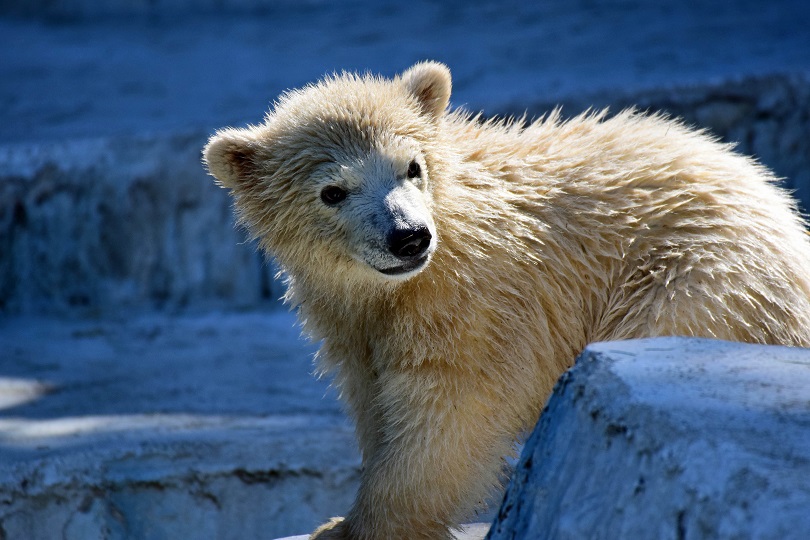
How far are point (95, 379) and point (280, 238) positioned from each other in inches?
128

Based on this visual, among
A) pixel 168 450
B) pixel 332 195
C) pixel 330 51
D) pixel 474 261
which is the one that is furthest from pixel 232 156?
pixel 330 51

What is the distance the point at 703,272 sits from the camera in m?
3.57

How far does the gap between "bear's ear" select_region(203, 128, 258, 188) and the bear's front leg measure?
3.41 feet

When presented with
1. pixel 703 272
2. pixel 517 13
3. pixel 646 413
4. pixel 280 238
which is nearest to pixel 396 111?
pixel 280 238

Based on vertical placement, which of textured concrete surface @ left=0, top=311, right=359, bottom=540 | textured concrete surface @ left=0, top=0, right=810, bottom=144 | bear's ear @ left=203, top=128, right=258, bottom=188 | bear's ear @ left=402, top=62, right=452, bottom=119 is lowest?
textured concrete surface @ left=0, top=311, right=359, bottom=540

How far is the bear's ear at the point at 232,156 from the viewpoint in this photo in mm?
3922

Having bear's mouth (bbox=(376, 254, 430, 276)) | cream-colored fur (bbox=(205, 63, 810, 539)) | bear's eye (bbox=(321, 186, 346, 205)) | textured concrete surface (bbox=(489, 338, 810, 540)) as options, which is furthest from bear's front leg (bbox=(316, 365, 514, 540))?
textured concrete surface (bbox=(489, 338, 810, 540))

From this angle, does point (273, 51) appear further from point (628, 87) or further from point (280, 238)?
point (280, 238)

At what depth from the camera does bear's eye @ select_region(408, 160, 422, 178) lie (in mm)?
3832

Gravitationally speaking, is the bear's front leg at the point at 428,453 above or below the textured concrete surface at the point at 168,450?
above

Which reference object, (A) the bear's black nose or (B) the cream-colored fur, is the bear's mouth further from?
(B) the cream-colored fur

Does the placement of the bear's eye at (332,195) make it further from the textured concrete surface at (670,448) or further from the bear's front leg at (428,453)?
the textured concrete surface at (670,448)

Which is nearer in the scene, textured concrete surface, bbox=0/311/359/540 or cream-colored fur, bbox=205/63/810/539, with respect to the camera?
cream-colored fur, bbox=205/63/810/539

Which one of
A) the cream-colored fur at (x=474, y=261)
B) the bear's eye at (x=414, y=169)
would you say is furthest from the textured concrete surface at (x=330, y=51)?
the bear's eye at (x=414, y=169)
